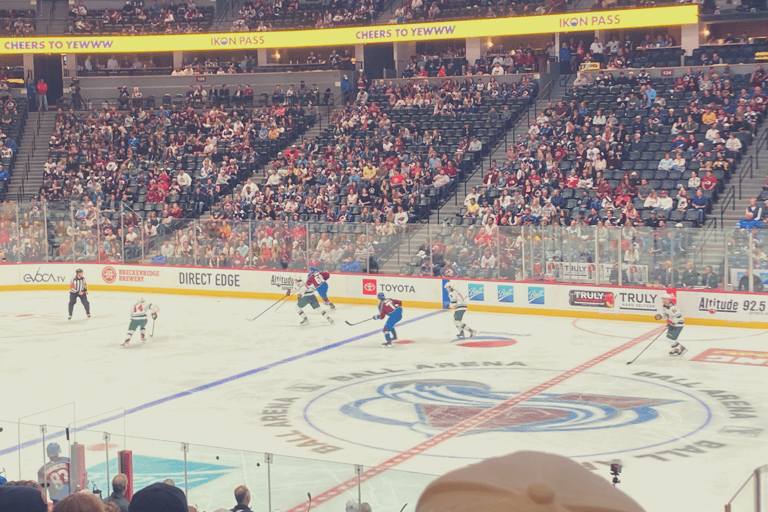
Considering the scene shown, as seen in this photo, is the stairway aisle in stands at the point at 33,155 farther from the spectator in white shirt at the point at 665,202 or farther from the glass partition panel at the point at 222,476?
the glass partition panel at the point at 222,476

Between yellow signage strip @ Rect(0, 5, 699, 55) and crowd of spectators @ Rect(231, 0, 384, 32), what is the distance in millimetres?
476

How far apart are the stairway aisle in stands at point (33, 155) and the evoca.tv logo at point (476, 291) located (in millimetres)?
18143

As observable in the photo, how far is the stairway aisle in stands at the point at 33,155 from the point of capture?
35.2 meters

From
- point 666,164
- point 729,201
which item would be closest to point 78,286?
point 666,164

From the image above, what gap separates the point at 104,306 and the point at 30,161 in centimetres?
1342

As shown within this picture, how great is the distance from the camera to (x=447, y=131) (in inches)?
1209

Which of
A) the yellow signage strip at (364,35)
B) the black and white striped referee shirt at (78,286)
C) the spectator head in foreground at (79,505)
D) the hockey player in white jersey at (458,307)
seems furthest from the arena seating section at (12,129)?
the spectator head in foreground at (79,505)

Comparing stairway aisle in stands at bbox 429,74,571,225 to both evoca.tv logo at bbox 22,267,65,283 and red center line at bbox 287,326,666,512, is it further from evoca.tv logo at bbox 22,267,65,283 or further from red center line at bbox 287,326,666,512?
evoca.tv logo at bbox 22,267,65,283

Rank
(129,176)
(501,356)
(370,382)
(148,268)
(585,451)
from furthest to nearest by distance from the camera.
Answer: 1. (129,176)
2. (148,268)
3. (501,356)
4. (370,382)
5. (585,451)

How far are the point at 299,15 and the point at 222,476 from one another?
33.6 meters

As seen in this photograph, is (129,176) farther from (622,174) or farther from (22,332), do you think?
(622,174)

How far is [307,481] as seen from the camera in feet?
23.9

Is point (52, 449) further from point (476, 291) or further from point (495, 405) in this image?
point (476, 291)

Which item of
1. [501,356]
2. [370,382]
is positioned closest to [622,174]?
[501,356]
